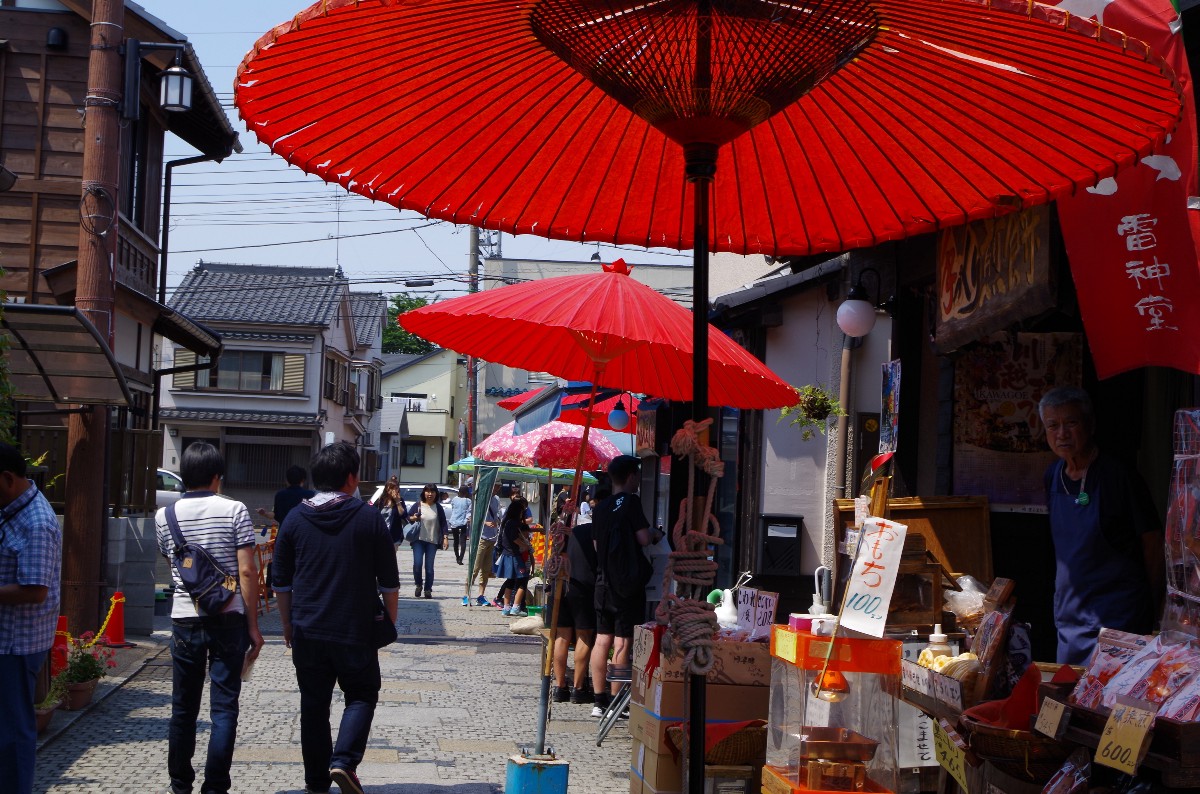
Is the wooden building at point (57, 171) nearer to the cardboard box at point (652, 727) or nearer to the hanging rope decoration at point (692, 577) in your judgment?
the cardboard box at point (652, 727)

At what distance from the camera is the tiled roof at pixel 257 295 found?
4728 cm

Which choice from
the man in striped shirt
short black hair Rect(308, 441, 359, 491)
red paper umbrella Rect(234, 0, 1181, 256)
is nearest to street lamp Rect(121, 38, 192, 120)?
the man in striped shirt

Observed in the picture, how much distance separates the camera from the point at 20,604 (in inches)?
212

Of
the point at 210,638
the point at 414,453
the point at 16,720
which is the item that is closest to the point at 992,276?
the point at 210,638

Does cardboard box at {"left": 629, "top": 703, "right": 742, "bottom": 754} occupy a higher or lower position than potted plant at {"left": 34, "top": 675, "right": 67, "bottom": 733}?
higher

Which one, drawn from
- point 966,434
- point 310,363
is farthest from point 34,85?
point 310,363

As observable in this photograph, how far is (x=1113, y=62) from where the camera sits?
8.94 feet

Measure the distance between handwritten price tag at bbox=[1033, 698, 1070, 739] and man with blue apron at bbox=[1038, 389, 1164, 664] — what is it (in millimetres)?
1201

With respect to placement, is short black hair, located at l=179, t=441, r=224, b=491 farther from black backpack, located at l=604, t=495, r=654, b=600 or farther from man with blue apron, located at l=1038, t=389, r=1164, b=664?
man with blue apron, located at l=1038, t=389, r=1164, b=664

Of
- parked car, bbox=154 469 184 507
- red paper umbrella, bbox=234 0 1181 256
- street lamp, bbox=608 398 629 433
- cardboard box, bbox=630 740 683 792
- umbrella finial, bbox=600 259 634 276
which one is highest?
umbrella finial, bbox=600 259 634 276

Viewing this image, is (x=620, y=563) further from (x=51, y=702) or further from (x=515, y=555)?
(x=515, y=555)

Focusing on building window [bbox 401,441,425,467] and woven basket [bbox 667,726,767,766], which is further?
building window [bbox 401,441,425,467]

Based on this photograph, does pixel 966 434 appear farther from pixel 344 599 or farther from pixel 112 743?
pixel 112 743

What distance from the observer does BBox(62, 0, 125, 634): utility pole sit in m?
11.3
